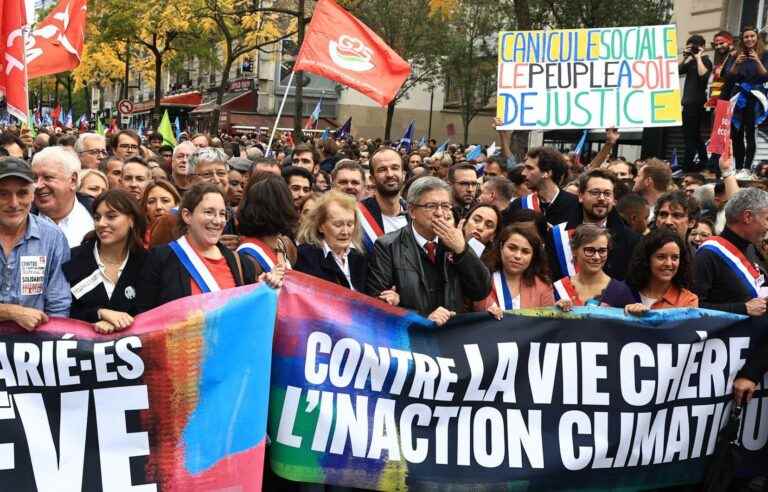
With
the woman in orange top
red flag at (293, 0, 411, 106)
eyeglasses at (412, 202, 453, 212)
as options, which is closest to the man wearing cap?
eyeglasses at (412, 202, 453, 212)

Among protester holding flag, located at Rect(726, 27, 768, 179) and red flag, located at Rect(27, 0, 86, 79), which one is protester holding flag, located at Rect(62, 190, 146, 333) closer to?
red flag, located at Rect(27, 0, 86, 79)

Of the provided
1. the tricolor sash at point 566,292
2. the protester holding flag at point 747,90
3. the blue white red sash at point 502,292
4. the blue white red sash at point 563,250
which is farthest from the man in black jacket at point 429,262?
the protester holding flag at point 747,90

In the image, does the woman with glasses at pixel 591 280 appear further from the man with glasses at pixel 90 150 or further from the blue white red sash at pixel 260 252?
A: the man with glasses at pixel 90 150

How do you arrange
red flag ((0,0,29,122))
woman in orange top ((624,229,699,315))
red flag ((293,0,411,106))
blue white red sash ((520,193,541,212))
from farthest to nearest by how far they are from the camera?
red flag ((293,0,411,106)) < red flag ((0,0,29,122)) < blue white red sash ((520,193,541,212)) < woman in orange top ((624,229,699,315))

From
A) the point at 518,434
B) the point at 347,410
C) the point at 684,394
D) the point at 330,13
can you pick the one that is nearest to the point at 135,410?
the point at 347,410

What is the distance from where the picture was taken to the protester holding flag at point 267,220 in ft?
15.9

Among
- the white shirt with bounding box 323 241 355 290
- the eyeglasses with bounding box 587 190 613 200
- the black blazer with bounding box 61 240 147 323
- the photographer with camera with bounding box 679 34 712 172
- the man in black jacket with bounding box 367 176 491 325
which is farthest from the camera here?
the photographer with camera with bounding box 679 34 712 172

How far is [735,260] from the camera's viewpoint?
207 inches

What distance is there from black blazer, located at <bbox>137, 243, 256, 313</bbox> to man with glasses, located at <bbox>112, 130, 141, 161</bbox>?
503 cm

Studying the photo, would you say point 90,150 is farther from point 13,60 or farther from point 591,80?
point 591,80

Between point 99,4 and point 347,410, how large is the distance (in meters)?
28.2

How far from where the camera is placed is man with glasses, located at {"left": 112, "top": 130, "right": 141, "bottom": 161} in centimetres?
921

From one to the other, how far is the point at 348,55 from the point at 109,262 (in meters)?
5.91

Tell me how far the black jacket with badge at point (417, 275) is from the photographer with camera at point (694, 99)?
9.15 m
